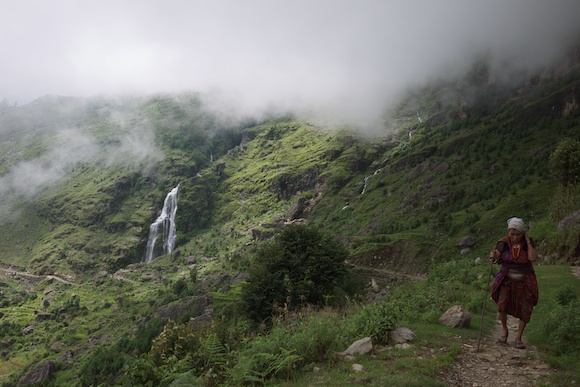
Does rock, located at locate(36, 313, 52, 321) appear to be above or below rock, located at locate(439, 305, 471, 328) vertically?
below

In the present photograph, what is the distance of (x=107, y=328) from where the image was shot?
8894 cm

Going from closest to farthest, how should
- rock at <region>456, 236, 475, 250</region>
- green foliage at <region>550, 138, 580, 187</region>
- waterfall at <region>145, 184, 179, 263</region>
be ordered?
1. green foliage at <region>550, 138, 580, 187</region>
2. rock at <region>456, 236, 475, 250</region>
3. waterfall at <region>145, 184, 179, 263</region>

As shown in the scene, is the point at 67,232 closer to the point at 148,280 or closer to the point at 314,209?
the point at 148,280

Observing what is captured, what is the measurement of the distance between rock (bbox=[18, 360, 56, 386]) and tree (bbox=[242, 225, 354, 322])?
58.8 meters

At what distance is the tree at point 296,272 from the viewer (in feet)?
94.5

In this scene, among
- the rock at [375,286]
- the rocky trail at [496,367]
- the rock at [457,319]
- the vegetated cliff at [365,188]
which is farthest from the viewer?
the vegetated cliff at [365,188]

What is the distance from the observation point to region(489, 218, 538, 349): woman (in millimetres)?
8516

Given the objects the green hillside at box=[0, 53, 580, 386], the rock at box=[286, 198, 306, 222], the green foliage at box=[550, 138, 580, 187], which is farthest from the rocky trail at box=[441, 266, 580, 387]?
the rock at box=[286, 198, 306, 222]

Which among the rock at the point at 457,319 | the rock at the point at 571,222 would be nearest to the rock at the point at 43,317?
the rock at the point at 457,319

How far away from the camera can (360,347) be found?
27.5 feet

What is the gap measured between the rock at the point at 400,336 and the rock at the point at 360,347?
3.38 feet

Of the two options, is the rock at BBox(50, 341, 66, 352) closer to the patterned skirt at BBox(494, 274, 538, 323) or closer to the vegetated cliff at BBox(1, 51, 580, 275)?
the vegetated cliff at BBox(1, 51, 580, 275)

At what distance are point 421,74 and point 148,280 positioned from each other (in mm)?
172336

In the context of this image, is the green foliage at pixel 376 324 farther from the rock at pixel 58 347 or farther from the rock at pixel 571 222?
the rock at pixel 58 347
